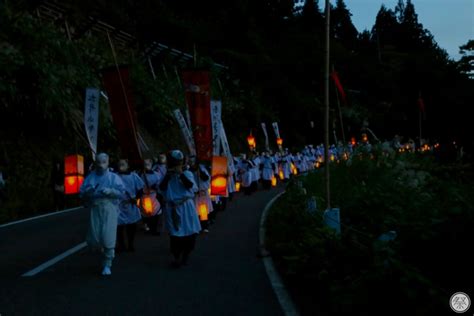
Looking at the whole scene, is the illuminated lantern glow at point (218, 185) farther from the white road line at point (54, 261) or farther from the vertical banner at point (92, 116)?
the vertical banner at point (92, 116)

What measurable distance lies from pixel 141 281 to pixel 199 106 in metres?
5.90

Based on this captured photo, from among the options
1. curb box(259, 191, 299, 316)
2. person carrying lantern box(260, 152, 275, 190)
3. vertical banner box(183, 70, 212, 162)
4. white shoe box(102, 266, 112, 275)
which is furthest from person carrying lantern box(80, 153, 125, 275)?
person carrying lantern box(260, 152, 275, 190)

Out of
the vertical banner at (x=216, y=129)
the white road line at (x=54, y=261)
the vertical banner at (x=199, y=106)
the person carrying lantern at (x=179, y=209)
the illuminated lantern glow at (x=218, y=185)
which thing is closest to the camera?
the white road line at (x=54, y=261)

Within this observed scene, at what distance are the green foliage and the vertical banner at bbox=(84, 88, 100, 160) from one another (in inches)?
220

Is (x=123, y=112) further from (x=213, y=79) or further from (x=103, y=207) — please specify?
(x=213, y=79)

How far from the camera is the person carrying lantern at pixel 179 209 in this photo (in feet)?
29.6

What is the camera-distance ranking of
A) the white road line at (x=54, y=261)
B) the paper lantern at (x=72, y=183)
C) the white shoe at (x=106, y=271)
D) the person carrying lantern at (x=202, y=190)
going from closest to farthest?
the white shoe at (x=106, y=271) < the white road line at (x=54, y=261) < the paper lantern at (x=72, y=183) < the person carrying lantern at (x=202, y=190)

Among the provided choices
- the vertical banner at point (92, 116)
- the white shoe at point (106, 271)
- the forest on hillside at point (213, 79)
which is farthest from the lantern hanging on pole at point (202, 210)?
the forest on hillside at point (213, 79)

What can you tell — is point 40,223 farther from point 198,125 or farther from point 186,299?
point 186,299

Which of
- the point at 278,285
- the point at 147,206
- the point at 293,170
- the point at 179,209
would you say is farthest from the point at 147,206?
the point at 293,170

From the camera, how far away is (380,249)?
5207 mm

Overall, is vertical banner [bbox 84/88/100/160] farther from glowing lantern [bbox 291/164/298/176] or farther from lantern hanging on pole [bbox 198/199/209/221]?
glowing lantern [bbox 291/164/298/176]

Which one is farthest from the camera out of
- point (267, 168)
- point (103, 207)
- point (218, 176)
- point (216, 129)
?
point (267, 168)

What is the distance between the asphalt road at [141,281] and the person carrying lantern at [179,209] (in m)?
0.30
